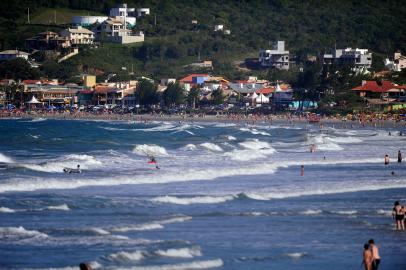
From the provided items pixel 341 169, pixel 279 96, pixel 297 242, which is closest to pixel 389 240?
Result: pixel 297 242

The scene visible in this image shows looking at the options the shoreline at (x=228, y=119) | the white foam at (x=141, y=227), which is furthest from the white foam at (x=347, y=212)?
the shoreline at (x=228, y=119)

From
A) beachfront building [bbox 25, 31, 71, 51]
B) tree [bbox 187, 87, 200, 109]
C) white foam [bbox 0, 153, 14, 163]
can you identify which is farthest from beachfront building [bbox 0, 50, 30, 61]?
white foam [bbox 0, 153, 14, 163]

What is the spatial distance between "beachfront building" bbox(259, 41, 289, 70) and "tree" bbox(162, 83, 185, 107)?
2728cm

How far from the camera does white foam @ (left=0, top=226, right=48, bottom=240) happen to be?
25.1 m

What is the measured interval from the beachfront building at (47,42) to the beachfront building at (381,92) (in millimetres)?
56825

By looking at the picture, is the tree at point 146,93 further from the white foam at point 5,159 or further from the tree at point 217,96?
the white foam at point 5,159

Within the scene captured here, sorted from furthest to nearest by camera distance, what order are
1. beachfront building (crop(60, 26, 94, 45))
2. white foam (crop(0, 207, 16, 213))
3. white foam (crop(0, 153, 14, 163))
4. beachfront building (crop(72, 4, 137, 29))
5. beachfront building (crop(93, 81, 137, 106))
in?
beachfront building (crop(72, 4, 137, 29))
beachfront building (crop(60, 26, 94, 45))
beachfront building (crop(93, 81, 137, 106))
white foam (crop(0, 153, 14, 163))
white foam (crop(0, 207, 16, 213))

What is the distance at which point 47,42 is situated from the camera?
508 ft

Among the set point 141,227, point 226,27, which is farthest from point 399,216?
point 226,27

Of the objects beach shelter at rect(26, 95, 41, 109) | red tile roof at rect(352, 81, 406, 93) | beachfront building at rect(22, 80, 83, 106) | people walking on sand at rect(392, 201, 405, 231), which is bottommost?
people walking on sand at rect(392, 201, 405, 231)

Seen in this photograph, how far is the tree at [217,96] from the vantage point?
385 ft

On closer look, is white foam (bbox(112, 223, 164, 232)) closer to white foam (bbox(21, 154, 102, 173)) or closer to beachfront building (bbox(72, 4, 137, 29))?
white foam (bbox(21, 154, 102, 173))

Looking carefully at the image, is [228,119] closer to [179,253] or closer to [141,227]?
[141,227]

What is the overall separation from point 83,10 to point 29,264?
169m
